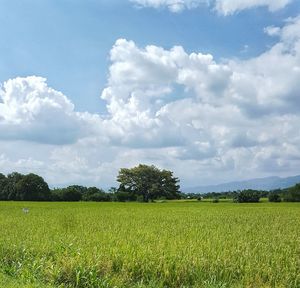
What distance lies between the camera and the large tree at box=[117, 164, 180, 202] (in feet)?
291

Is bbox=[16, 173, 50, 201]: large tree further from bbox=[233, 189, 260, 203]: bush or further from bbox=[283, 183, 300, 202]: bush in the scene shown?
bbox=[283, 183, 300, 202]: bush

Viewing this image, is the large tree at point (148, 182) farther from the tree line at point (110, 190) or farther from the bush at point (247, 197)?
the bush at point (247, 197)

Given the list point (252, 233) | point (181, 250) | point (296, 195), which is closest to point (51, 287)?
point (181, 250)

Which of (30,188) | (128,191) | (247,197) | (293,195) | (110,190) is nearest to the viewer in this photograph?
(293,195)

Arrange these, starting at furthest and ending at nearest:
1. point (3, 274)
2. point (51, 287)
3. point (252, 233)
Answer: point (252, 233) < point (3, 274) < point (51, 287)

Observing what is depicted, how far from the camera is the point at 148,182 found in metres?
89.4

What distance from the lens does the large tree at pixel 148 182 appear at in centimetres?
8862

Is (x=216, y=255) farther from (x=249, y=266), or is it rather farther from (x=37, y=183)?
(x=37, y=183)

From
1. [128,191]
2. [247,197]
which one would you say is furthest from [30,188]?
[247,197]

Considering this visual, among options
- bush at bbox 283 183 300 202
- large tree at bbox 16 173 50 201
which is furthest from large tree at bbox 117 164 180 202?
bush at bbox 283 183 300 202

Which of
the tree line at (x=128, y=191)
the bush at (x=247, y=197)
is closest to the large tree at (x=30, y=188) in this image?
the tree line at (x=128, y=191)

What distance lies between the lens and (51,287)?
8.16m

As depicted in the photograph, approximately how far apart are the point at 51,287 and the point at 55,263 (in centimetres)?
174

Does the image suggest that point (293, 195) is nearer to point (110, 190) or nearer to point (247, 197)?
point (247, 197)
